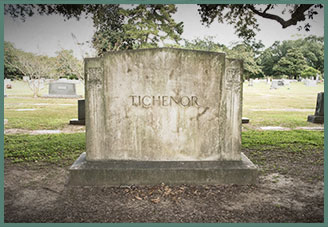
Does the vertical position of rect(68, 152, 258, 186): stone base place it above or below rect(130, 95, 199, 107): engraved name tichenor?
below

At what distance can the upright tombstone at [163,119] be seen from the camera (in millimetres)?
3697

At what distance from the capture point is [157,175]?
370 cm

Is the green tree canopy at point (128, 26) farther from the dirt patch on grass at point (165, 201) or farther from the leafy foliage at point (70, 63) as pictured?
the dirt patch on grass at point (165, 201)

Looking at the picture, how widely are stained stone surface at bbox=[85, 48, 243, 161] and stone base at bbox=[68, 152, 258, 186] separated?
0.23 m

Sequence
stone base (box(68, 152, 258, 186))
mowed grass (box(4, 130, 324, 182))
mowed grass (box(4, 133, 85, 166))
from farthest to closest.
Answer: mowed grass (box(4, 133, 85, 166)) → mowed grass (box(4, 130, 324, 182)) → stone base (box(68, 152, 258, 186))

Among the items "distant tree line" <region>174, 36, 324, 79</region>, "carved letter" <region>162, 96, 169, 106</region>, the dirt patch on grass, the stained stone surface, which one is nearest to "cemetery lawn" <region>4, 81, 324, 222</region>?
the dirt patch on grass

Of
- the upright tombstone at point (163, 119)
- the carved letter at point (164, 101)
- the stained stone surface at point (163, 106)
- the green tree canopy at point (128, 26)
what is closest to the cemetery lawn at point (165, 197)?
the upright tombstone at point (163, 119)

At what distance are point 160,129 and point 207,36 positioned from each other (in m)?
33.1

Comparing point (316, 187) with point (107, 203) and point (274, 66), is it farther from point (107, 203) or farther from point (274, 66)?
point (274, 66)

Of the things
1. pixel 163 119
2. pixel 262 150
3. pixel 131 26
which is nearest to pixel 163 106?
pixel 163 119

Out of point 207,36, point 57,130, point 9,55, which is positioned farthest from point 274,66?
point 57,130

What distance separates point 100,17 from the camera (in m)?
18.5

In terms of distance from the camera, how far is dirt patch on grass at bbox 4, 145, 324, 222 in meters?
2.83

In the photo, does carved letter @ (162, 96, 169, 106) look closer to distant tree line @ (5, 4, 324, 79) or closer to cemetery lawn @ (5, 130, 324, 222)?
cemetery lawn @ (5, 130, 324, 222)
